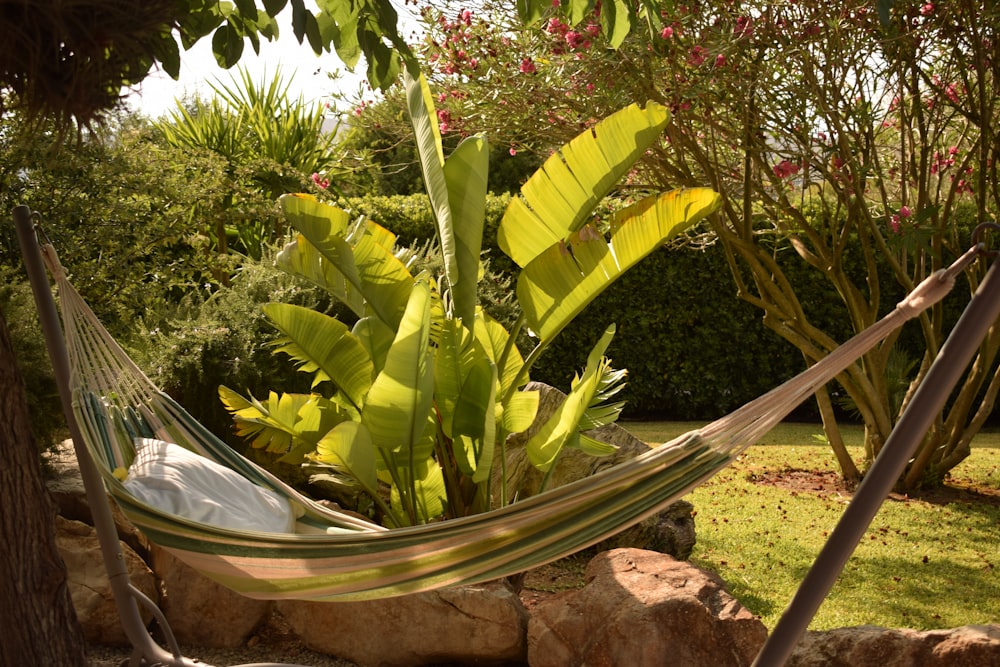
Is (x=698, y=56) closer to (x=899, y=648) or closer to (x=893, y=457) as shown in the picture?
(x=899, y=648)

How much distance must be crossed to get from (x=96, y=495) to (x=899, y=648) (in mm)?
2159

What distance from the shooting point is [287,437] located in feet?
11.9

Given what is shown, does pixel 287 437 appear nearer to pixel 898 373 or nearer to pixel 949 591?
pixel 949 591

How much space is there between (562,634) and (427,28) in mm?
3477

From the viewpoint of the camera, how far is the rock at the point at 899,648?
241 cm

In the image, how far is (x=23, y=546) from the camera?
2.38m

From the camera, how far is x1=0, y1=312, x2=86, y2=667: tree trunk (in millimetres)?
2348

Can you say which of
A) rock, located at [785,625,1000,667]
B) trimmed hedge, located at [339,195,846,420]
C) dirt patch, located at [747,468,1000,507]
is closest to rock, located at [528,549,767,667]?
rock, located at [785,625,1000,667]

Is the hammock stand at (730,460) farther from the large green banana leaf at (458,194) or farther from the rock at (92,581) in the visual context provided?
the large green banana leaf at (458,194)

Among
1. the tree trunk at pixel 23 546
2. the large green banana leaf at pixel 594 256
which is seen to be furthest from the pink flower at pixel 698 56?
the tree trunk at pixel 23 546

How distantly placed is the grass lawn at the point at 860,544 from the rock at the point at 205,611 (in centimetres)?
188

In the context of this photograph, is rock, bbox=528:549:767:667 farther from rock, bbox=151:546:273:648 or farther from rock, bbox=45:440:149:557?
rock, bbox=45:440:149:557

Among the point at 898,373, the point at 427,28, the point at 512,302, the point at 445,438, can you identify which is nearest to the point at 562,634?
the point at 445,438

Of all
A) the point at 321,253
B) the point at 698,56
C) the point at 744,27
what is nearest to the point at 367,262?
the point at 321,253
